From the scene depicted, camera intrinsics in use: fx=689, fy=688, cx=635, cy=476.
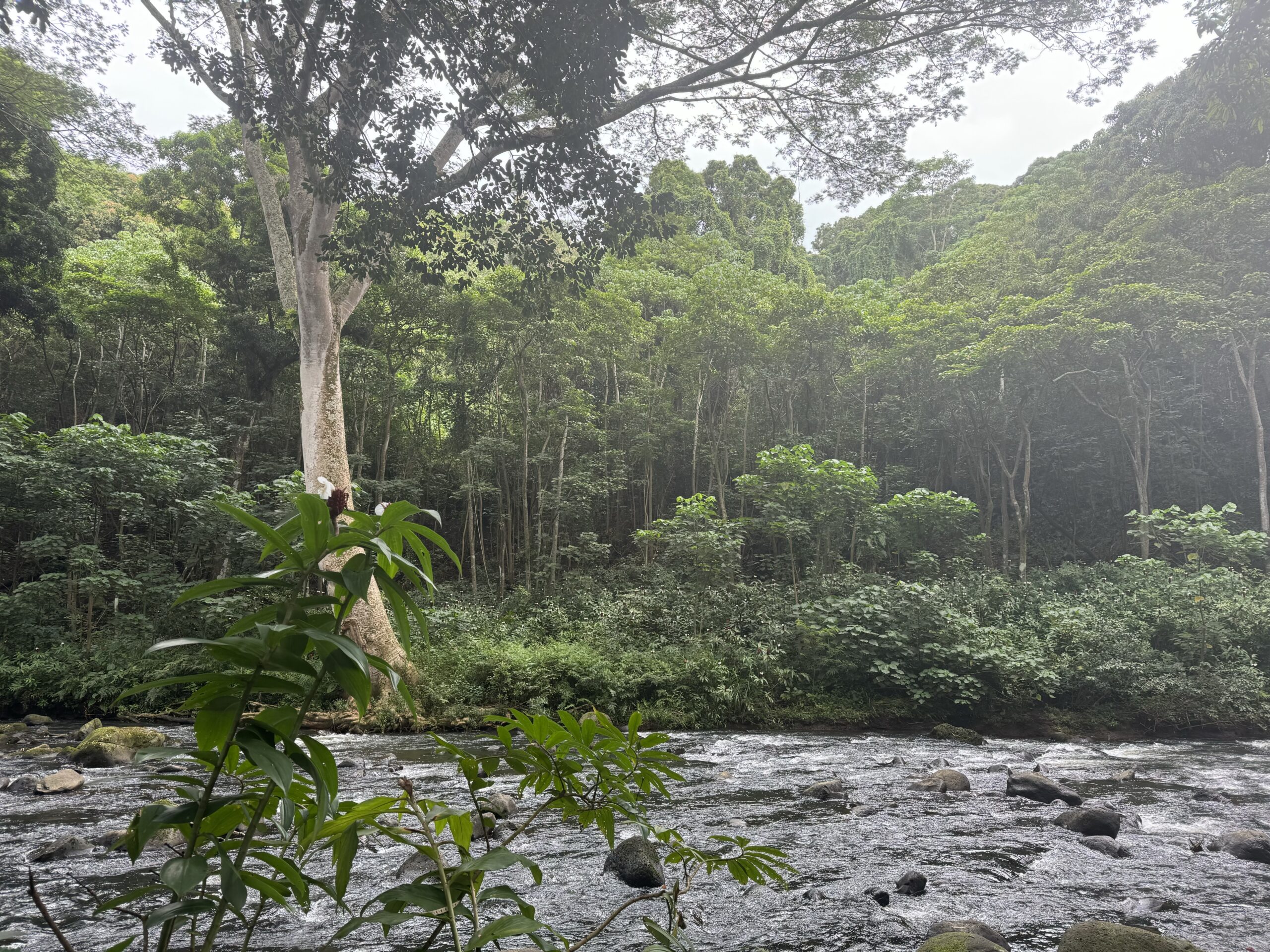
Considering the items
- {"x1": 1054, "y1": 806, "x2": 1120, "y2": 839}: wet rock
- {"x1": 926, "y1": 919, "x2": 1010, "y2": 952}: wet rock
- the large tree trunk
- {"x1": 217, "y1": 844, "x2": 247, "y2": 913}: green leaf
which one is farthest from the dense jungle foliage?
{"x1": 217, "y1": 844, "x2": 247, "y2": 913}: green leaf

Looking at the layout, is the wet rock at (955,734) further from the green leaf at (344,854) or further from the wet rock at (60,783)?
the green leaf at (344,854)

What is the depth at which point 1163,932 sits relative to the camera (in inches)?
123

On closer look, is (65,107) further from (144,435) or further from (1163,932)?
(1163,932)

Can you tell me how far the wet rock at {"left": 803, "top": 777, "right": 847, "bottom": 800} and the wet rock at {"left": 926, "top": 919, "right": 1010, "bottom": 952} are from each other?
245cm

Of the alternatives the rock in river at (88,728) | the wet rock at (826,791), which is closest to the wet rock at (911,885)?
the wet rock at (826,791)

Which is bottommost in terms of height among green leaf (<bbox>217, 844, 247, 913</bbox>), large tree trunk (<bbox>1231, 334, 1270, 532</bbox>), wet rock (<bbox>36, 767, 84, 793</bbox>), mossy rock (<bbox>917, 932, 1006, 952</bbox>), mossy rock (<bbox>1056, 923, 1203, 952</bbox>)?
wet rock (<bbox>36, 767, 84, 793</bbox>)

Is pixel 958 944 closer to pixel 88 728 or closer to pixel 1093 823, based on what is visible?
pixel 1093 823

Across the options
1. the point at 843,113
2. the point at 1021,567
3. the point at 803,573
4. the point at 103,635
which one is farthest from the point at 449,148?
the point at 1021,567

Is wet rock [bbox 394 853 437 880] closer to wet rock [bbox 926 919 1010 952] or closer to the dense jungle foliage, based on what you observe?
wet rock [bbox 926 919 1010 952]

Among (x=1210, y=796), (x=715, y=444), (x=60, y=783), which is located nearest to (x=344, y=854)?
(x=60, y=783)

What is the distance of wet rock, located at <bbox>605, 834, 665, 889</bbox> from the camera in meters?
3.61

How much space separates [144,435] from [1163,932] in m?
13.6

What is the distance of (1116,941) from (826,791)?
9.90ft

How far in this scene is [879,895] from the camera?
3484 mm
